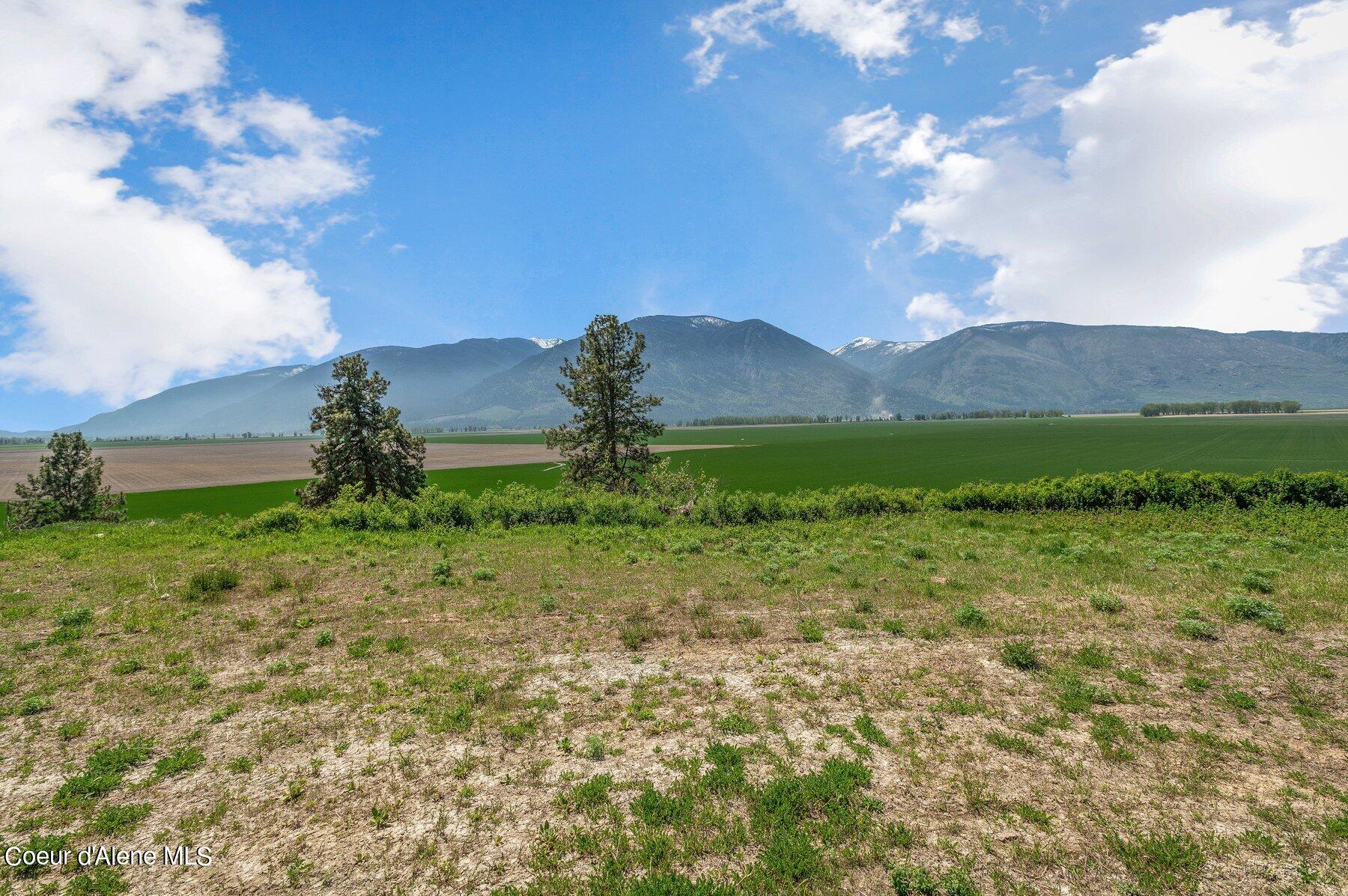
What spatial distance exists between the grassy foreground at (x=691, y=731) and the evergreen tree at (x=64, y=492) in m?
22.0

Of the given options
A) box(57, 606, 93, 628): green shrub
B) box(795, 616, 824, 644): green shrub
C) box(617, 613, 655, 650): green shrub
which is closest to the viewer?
box(795, 616, 824, 644): green shrub

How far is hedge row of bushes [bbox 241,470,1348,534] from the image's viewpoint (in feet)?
91.5

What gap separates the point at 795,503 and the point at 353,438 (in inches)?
1019

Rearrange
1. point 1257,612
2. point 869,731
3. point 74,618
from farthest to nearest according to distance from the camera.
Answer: point 74,618 → point 1257,612 → point 869,731

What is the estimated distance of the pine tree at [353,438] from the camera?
1212 inches

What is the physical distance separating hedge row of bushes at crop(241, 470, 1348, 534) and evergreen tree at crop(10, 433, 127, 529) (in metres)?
15.5

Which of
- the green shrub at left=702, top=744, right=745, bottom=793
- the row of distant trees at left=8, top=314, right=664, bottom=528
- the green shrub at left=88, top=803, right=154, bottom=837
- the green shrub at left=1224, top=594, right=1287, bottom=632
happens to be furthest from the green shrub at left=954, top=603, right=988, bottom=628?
the row of distant trees at left=8, top=314, right=664, bottom=528

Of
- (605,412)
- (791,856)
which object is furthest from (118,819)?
(605,412)

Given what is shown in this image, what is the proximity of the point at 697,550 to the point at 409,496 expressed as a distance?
20101mm

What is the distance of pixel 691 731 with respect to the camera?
8.61m

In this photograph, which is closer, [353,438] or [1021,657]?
[1021,657]

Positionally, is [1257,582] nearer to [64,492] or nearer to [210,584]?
[210,584]

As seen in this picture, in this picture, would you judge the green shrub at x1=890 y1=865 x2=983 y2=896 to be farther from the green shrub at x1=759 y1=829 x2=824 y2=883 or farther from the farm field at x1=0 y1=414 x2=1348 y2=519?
the farm field at x1=0 y1=414 x2=1348 y2=519

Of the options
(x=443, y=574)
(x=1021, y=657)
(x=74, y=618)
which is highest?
(x=74, y=618)
